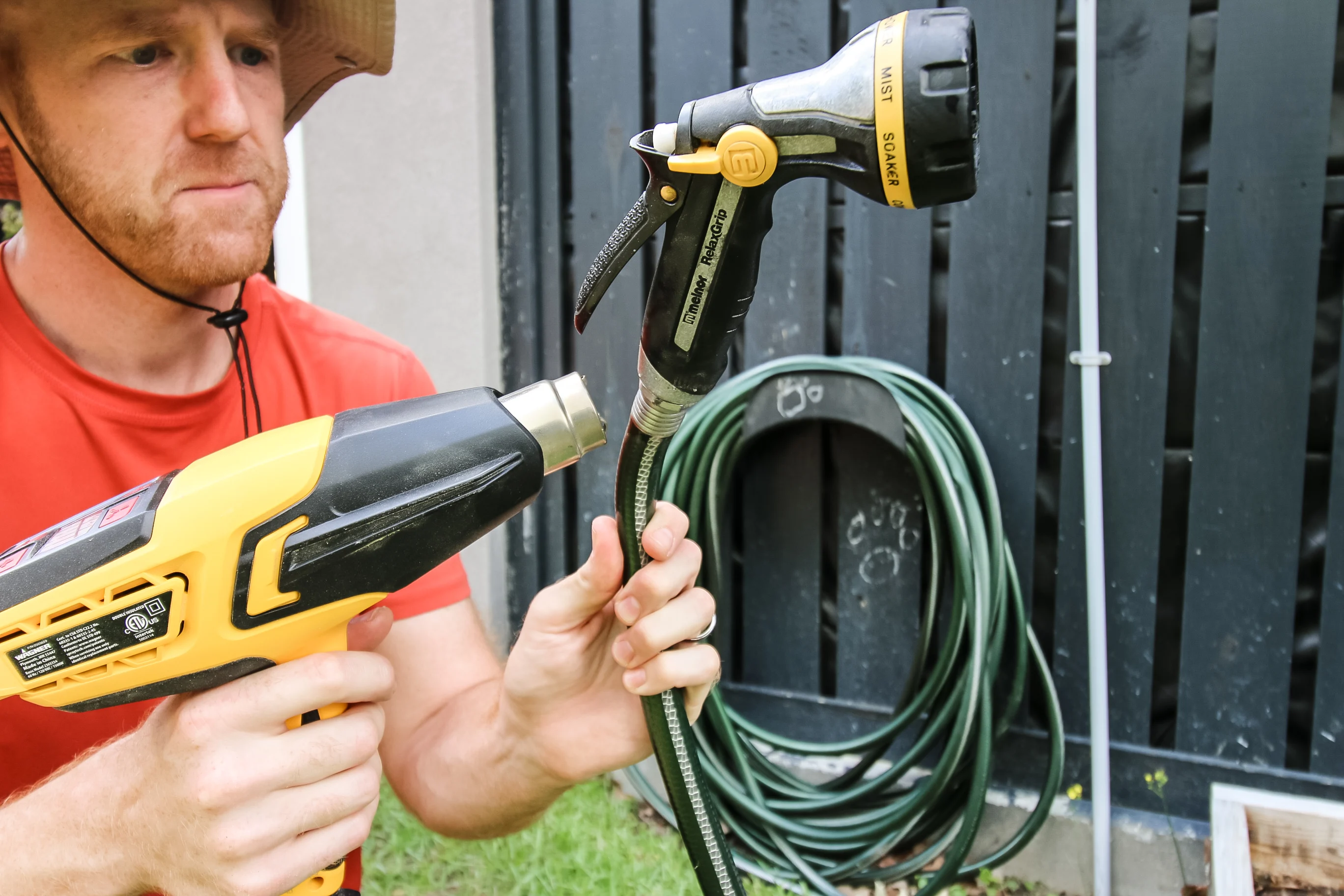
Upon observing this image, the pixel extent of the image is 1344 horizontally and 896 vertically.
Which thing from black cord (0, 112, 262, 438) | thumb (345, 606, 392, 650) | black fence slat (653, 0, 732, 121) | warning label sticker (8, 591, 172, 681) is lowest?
thumb (345, 606, 392, 650)

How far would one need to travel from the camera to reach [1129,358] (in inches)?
87.8

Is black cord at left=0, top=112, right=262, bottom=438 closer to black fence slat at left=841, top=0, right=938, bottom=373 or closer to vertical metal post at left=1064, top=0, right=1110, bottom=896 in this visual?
black fence slat at left=841, top=0, right=938, bottom=373

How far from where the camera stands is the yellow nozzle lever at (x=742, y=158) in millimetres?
821

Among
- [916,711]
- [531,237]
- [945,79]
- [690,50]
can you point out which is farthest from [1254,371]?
[531,237]

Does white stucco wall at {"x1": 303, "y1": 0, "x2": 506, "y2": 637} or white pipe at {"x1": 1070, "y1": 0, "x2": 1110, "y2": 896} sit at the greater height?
white stucco wall at {"x1": 303, "y1": 0, "x2": 506, "y2": 637}

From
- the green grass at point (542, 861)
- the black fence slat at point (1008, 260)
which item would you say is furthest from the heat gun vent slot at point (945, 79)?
the green grass at point (542, 861)

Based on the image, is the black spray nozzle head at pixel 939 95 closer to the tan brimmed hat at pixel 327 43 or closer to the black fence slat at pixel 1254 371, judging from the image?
the tan brimmed hat at pixel 327 43

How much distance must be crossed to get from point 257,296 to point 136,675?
805 mm

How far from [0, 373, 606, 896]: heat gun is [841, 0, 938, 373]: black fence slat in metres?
1.66

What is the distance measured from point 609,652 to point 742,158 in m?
0.65

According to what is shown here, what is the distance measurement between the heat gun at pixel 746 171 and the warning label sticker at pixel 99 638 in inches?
18.4

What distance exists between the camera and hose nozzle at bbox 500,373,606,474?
0.93 m

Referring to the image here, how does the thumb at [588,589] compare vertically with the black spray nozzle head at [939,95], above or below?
below

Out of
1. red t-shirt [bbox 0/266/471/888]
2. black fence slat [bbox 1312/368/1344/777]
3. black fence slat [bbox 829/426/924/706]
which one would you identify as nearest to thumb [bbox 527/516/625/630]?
red t-shirt [bbox 0/266/471/888]
